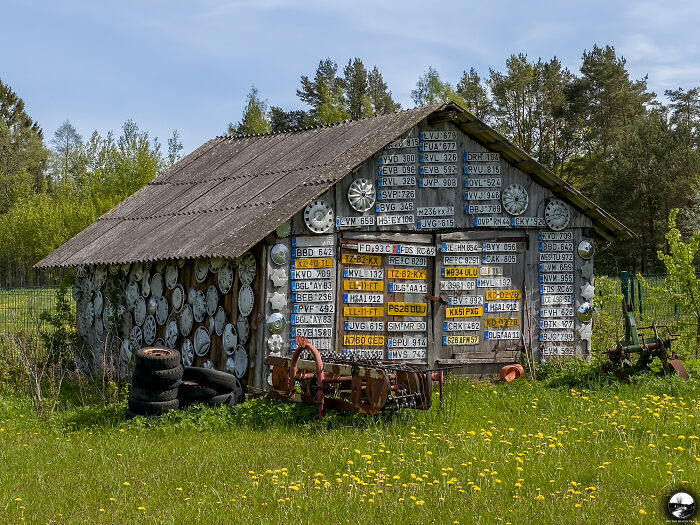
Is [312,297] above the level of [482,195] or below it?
below

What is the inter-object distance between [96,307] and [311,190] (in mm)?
6618

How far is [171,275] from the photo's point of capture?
14320 mm

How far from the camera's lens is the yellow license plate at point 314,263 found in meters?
12.6

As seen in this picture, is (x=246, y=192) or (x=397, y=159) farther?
(x=246, y=192)

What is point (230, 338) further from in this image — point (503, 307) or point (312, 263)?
point (503, 307)

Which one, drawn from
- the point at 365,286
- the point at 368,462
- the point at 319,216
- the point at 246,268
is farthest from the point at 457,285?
the point at 368,462

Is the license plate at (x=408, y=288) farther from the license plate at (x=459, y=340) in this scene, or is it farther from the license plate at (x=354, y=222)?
the license plate at (x=354, y=222)

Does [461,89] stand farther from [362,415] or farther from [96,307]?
[362,415]

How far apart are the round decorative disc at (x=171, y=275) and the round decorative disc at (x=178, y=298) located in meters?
0.13

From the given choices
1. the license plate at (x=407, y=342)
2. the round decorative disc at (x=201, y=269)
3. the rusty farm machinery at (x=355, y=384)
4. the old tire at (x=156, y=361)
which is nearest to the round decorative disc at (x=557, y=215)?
the license plate at (x=407, y=342)

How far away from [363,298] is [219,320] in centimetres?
228

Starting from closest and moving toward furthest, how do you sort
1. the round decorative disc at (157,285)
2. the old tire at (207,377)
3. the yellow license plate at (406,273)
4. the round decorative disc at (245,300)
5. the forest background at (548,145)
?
the old tire at (207,377)
the round decorative disc at (245,300)
the yellow license plate at (406,273)
the round decorative disc at (157,285)
the forest background at (548,145)

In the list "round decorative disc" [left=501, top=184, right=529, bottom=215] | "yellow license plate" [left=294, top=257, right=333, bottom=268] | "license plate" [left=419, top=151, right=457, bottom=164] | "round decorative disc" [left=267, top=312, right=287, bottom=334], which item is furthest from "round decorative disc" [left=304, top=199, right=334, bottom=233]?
"round decorative disc" [left=501, top=184, right=529, bottom=215]

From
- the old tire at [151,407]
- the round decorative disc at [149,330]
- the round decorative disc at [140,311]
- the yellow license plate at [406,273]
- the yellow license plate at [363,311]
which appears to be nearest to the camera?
the old tire at [151,407]
